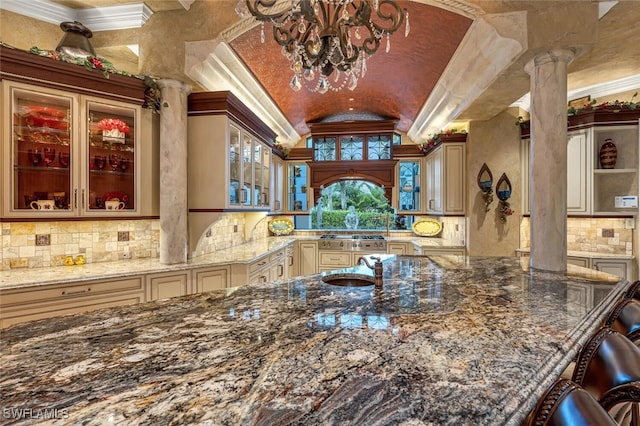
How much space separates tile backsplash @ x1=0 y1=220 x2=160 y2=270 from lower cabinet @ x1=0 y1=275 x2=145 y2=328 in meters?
0.56

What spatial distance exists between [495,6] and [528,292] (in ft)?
7.34

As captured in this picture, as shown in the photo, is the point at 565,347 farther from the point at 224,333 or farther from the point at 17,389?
the point at 17,389

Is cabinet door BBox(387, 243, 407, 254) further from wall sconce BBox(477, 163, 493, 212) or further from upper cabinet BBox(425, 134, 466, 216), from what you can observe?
wall sconce BBox(477, 163, 493, 212)

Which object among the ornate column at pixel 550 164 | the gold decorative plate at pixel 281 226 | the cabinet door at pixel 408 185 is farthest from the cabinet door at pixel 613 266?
the gold decorative plate at pixel 281 226

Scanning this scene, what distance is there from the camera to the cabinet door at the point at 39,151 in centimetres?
230

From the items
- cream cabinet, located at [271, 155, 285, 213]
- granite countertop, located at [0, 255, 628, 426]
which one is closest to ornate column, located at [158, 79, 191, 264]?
granite countertop, located at [0, 255, 628, 426]

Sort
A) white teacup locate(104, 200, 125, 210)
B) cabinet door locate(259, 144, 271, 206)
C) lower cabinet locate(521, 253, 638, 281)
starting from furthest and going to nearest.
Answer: cabinet door locate(259, 144, 271, 206), lower cabinet locate(521, 253, 638, 281), white teacup locate(104, 200, 125, 210)

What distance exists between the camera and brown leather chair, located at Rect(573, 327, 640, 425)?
832 mm

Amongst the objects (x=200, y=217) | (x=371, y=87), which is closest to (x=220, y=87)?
(x=200, y=217)

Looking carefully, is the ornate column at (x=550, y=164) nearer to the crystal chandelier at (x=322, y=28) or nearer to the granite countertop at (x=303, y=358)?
the granite countertop at (x=303, y=358)

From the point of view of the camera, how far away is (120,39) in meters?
3.11

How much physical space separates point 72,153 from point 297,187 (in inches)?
157

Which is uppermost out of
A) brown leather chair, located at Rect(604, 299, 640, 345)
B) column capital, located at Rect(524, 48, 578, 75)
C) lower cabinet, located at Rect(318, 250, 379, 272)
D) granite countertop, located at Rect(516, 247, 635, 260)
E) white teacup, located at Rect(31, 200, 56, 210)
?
column capital, located at Rect(524, 48, 578, 75)

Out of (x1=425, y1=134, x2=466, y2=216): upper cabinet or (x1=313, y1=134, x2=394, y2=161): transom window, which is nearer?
(x1=425, y1=134, x2=466, y2=216): upper cabinet
